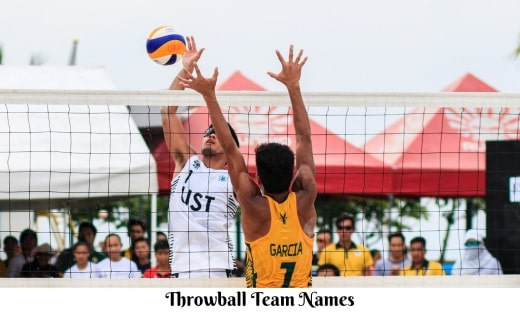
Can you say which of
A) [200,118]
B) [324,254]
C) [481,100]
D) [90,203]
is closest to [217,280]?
[481,100]

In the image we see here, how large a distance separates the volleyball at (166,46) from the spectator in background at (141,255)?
321cm

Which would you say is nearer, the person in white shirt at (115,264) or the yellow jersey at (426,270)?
the person in white shirt at (115,264)

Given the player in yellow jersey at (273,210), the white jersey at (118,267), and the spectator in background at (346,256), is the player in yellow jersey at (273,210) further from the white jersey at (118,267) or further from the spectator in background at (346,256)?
the spectator in background at (346,256)

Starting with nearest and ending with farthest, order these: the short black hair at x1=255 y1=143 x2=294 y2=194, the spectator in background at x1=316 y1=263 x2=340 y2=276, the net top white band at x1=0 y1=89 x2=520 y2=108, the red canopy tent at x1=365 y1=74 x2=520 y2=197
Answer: the short black hair at x1=255 y1=143 x2=294 y2=194 < the net top white band at x1=0 y1=89 x2=520 y2=108 < the spectator in background at x1=316 y1=263 x2=340 y2=276 < the red canopy tent at x1=365 y1=74 x2=520 y2=197

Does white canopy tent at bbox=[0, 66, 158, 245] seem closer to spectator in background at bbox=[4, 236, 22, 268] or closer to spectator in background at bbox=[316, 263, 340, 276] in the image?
spectator in background at bbox=[4, 236, 22, 268]

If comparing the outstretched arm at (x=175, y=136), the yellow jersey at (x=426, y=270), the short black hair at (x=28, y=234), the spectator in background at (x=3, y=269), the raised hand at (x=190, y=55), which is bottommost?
the spectator in background at (x=3, y=269)

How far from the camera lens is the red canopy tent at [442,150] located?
1341 cm

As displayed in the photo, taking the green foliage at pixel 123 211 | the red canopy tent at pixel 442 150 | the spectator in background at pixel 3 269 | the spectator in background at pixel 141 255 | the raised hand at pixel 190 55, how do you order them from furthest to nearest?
the red canopy tent at pixel 442 150, the spectator in background at pixel 3 269, the spectator in background at pixel 141 255, the green foliage at pixel 123 211, the raised hand at pixel 190 55

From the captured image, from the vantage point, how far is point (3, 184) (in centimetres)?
1138

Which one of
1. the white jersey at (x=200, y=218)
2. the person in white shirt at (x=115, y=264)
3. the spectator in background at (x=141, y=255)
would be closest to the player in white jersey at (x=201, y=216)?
the white jersey at (x=200, y=218)

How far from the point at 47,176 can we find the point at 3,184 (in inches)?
19.5

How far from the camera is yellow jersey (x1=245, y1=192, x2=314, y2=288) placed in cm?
557

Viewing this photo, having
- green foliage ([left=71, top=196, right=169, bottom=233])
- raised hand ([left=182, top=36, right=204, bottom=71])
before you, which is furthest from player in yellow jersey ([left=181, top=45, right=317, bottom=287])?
green foliage ([left=71, top=196, right=169, bottom=233])

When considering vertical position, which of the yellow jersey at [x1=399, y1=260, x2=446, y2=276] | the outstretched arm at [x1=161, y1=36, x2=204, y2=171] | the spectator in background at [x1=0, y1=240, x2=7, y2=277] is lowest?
the spectator in background at [x1=0, y1=240, x2=7, y2=277]
